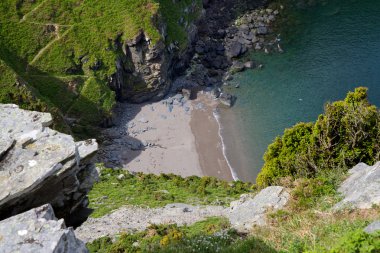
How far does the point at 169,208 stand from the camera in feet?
137

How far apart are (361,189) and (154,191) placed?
2755cm

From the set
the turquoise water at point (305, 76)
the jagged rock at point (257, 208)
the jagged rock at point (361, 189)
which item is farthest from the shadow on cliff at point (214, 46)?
the jagged rock at point (361, 189)

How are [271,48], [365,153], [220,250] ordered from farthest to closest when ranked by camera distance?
1. [271,48]
2. [365,153]
3. [220,250]

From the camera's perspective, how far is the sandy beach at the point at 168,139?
69812 millimetres

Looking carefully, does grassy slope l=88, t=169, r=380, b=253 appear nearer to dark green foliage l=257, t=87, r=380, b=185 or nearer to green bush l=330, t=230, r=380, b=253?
green bush l=330, t=230, r=380, b=253

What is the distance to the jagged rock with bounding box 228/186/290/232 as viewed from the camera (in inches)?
1084

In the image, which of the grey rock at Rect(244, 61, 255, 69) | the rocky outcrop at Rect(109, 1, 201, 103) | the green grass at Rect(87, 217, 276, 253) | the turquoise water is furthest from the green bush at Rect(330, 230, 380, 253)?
the grey rock at Rect(244, 61, 255, 69)

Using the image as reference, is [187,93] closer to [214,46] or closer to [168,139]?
[168,139]

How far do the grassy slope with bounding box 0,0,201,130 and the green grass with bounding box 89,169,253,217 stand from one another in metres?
27.6

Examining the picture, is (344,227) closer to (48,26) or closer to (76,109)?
(76,109)

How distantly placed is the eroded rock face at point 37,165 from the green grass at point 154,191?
1927 centimetres

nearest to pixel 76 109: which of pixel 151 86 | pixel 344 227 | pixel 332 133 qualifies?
pixel 151 86

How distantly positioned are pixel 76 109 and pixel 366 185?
62.2m

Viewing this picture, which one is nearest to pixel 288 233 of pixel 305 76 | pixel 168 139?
pixel 168 139
